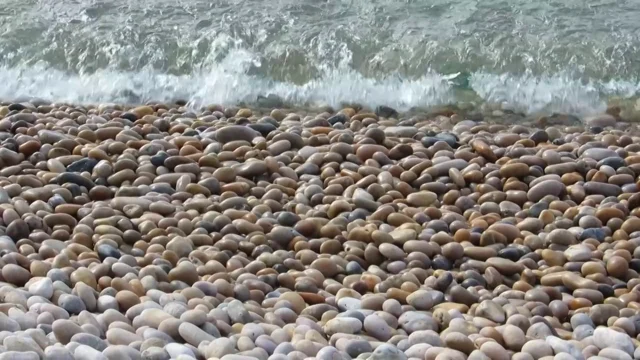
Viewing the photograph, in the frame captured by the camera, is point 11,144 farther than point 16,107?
No

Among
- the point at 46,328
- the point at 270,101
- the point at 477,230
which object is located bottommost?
the point at 270,101

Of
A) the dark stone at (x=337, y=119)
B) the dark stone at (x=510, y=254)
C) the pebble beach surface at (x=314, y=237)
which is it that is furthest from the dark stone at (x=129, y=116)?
the dark stone at (x=510, y=254)

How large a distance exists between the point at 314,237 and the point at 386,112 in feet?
6.08

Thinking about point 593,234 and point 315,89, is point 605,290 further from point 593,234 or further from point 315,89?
point 315,89

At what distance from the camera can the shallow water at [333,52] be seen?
572 cm

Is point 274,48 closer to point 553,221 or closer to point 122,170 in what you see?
point 122,170

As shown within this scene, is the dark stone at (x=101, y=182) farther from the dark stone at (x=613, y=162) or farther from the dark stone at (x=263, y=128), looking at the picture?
the dark stone at (x=613, y=162)

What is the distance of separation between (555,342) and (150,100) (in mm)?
3605

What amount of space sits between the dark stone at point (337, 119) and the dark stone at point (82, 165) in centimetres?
137

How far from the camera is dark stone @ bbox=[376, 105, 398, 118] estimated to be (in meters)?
5.46

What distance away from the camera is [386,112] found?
5.48 m

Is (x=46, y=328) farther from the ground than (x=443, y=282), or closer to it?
farther from the ground

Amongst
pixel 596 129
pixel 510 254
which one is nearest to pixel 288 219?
pixel 510 254

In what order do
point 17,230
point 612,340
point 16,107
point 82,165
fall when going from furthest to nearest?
point 16,107 < point 82,165 < point 17,230 < point 612,340
